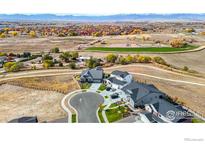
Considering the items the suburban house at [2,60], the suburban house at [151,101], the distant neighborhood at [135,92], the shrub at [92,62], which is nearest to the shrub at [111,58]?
the shrub at [92,62]

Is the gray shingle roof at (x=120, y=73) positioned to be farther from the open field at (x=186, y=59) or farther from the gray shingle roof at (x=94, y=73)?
the open field at (x=186, y=59)

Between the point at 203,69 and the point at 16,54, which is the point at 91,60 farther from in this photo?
the point at 203,69

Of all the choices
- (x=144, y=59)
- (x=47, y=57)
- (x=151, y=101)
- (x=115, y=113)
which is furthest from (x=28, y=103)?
(x=144, y=59)

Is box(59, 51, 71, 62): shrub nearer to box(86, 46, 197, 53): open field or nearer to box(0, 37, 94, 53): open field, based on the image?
box(0, 37, 94, 53): open field
